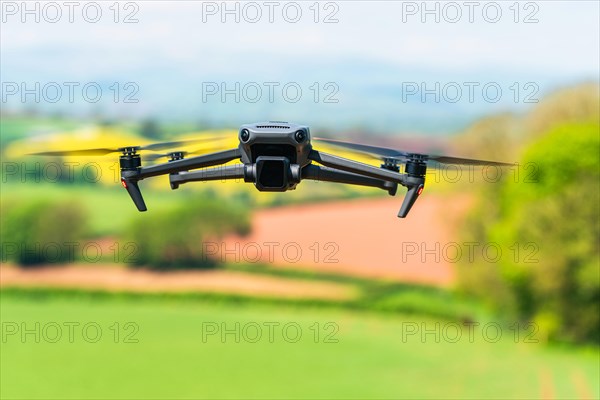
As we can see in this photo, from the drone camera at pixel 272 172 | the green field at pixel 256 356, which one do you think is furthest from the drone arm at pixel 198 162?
the green field at pixel 256 356

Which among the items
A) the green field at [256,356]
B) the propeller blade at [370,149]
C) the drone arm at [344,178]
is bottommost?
the green field at [256,356]

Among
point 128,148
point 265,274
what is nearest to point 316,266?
point 265,274

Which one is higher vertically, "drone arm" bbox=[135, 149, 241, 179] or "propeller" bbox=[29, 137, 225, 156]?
"propeller" bbox=[29, 137, 225, 156]

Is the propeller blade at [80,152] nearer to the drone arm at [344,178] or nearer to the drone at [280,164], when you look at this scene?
the drone at [280,164]

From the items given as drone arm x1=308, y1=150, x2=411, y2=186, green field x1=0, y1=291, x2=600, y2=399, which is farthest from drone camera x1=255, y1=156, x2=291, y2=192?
green field x1=0, y1=291, x2=600, y2=399

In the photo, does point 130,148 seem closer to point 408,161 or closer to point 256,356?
point 408,161

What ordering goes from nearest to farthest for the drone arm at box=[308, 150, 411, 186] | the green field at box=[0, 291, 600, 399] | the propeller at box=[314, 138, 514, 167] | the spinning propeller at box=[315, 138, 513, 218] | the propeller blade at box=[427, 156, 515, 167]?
1. the propeller blade at box=[427, 156, 515, 167]
2. the propeller at box=[314, 138, 514, 167]
3. the spinning propeller at box=[315, 138, 513, 218]
4. the drone arm at box=[308, 150, 411, 186]
5. the green field at box=[0, 291, 600, 399]

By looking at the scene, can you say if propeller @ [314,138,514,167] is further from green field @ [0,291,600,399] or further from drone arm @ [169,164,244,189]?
green field @ [0,291,600,399]
